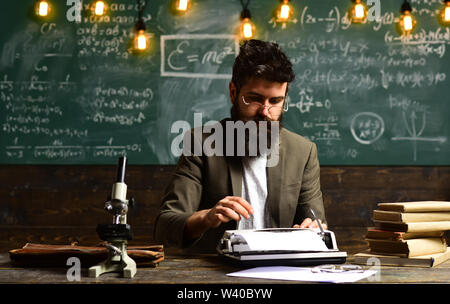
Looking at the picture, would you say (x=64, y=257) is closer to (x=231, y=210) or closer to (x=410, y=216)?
(x=231, y=210)

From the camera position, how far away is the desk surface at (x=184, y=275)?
1307 mm

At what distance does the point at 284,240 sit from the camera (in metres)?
1.53

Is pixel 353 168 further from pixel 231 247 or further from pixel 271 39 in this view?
pixel 231 247

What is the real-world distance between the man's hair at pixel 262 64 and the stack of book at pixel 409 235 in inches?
27.3

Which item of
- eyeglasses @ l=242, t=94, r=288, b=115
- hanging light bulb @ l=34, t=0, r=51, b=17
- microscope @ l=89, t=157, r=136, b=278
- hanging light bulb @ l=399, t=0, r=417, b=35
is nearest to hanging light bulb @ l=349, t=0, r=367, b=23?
hanging light bulb @ l=399, t=0, r=417, b=35

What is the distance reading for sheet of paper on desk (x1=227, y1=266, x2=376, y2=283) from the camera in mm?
1306

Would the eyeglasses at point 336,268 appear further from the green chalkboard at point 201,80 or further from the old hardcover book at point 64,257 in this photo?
the green chalkboard at point 201,80

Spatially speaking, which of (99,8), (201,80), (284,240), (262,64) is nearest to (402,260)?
(284,240)

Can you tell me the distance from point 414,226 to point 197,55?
98.8 inches

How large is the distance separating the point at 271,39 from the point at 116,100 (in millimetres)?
1160

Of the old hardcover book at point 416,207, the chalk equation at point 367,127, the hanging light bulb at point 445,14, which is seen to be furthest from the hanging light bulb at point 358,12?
the old hardcover book at point 416,207

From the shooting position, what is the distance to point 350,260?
1672 millimetres

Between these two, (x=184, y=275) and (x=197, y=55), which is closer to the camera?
(x=184, y=275)
